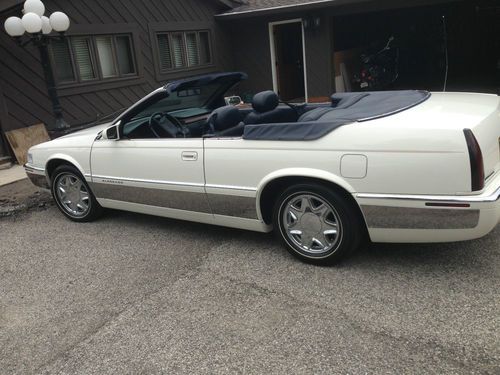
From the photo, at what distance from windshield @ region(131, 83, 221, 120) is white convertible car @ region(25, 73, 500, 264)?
0.10 feet

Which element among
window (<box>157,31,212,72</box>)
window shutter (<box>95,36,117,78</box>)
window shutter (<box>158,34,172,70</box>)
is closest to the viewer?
window shutter (<box>95,36,117,78</box>)

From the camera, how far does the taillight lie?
294cm

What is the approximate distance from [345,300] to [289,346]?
63cm

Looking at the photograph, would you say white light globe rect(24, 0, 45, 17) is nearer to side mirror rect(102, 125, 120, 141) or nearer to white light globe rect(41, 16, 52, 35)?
white light globe rect(41, 16, 52, 35)

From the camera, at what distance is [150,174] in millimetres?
4395

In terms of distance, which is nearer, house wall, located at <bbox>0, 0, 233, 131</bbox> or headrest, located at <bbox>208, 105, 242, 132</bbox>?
headrest, located at <bbox>208, 105, 242, 132</bbox>

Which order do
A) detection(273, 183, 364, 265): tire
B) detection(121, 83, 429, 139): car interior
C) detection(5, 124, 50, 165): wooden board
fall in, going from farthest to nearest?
detection(5, 124, 50, 165): wooden board, detection(121, 83, 429, 139): car interior, detection(273, 183, 364, 265): tire

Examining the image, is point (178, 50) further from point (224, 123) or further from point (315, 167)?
point (315, 167)

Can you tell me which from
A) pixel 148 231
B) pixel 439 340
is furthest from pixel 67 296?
pixel 439 340

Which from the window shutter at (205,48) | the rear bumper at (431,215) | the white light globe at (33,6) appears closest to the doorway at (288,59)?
the window shutter at (205,48)

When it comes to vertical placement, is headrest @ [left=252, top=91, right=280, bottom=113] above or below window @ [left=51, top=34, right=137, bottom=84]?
below

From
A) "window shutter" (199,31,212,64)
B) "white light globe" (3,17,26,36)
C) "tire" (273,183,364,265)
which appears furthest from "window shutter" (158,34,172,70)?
"tire" (273,183,364,265)

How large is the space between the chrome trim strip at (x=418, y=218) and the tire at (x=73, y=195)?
3.17 m

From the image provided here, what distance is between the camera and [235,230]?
183 inches
